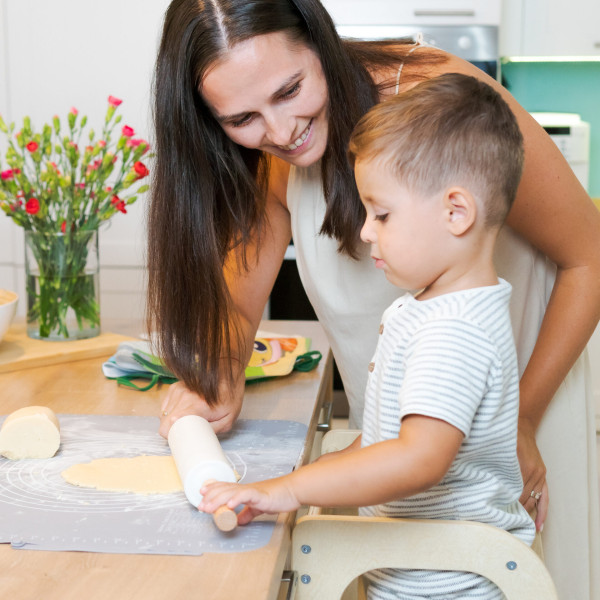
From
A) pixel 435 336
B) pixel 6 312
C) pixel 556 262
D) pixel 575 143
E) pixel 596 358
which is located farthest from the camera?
pixel 575 143

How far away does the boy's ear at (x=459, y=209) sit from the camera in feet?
2.87

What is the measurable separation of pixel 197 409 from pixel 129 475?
0.61 ft

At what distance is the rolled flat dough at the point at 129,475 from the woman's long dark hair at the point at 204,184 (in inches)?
6.4

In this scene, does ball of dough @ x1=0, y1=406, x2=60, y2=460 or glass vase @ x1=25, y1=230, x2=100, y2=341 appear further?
glass vase @ x1=25, y1=230, x2=100, y2=341

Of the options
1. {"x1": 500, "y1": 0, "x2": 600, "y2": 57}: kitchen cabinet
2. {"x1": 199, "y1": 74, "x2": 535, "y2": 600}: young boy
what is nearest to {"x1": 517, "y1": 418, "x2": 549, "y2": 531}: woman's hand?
{"x1": 199, "y1": 74, "x2": 535, "y2": 600}: young boy

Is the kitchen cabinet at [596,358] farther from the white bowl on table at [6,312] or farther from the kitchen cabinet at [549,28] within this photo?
the white bowl on table at [6,312]

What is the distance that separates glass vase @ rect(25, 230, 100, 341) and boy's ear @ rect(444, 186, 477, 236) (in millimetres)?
903

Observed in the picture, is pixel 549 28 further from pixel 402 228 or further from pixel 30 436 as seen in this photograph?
pixel 30 436

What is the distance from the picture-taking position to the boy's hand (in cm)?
85

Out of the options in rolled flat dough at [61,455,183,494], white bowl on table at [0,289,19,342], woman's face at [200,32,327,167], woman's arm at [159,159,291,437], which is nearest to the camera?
rolled flat dough at [61,455,183,494]

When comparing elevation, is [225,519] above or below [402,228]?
below

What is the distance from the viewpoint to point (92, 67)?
3057 millimetres

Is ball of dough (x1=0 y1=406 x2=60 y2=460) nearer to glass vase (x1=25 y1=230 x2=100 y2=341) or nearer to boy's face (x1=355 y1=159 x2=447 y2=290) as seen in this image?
boy's face (x1=355 y1=159 x2=447 y2=290)

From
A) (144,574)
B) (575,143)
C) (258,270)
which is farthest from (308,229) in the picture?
(575,143)
